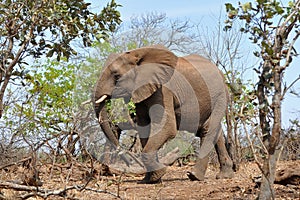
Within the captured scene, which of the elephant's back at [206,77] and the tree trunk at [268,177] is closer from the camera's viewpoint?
the tree trunk at [268,177]

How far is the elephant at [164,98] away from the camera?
24.9 feet

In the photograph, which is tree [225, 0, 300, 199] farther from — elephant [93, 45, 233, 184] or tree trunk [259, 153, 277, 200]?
elephant [93, 45, 233, 184]

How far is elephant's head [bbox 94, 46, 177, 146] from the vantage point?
7.66 m

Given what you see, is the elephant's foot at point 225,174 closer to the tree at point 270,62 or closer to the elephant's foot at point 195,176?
the elephant's foot at point 195,176

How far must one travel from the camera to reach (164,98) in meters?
7.83

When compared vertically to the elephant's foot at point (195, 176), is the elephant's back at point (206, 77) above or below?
above

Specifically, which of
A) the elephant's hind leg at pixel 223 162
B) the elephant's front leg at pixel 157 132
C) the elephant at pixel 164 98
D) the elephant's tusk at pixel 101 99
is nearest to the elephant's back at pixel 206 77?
the elephant at pixel 164 98

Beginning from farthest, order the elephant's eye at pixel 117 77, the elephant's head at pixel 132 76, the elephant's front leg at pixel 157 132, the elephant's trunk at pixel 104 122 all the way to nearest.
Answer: the elephant's eye at pixel 117 77, the elephant's head at pixel 132 76, the elephant's trunk at pixel 104 122, the elephant's front leg at pixel 157 132

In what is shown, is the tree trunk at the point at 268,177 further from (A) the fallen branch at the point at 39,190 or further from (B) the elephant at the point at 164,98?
(B) the elephant at the point at 164,98

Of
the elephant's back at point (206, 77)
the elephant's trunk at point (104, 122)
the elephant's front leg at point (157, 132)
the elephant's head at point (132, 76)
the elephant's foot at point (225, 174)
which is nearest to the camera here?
the elephant's front leg at point (157, 132)

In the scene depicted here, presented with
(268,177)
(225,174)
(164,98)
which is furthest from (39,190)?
(225,174)

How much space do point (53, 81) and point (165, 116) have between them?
5.97 metres

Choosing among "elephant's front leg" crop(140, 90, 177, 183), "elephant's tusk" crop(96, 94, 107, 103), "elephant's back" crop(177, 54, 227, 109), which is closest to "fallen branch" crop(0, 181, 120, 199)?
"elephant's front leg" crop(140, 90, 177, 183)

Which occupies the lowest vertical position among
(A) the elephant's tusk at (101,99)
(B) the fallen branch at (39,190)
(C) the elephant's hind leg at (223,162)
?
(B) the fallen branch at (39,190)
